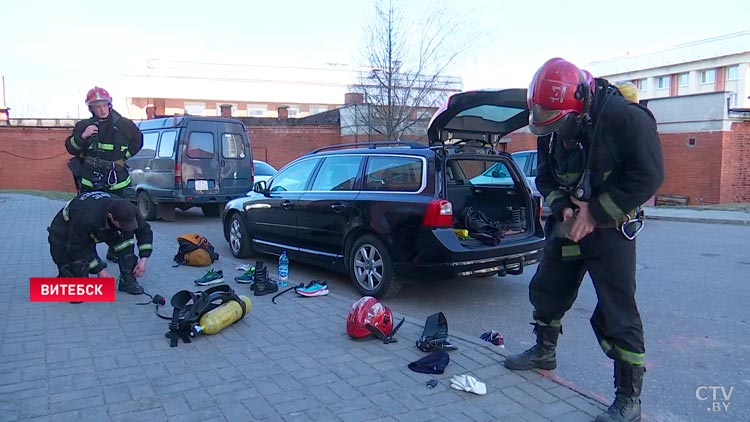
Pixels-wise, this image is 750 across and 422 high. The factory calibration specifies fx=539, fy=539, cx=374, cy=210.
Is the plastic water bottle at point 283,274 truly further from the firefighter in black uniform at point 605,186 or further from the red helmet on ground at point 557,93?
the red helmet on ground at point 557,93

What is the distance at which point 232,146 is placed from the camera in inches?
508

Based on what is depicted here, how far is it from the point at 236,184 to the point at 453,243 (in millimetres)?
8732

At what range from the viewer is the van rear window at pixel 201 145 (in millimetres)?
12226

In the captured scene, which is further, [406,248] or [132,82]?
[132,82]

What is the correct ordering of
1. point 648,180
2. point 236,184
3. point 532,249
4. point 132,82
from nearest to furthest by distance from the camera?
point 648,180
point 532,249
point 236,184
point 132,82

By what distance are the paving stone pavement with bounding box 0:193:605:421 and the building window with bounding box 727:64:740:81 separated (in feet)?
198

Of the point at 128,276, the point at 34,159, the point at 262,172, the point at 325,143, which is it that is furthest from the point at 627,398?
the point at 34,159

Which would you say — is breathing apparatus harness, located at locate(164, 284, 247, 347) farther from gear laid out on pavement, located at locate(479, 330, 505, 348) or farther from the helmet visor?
the helmet visor

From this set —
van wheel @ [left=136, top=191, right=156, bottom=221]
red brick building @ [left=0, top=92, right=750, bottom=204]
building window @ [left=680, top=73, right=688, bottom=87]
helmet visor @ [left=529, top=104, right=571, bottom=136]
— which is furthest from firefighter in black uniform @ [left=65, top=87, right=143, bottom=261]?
building window @ [left=680, top=73, right=688, bottom=87]

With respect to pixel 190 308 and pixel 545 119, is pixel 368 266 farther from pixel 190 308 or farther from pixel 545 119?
pixel 545 119

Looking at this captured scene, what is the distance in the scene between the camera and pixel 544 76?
3010mm

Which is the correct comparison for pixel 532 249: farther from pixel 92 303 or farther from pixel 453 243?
pixel 92 303

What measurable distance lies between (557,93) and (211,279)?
4.61 metres

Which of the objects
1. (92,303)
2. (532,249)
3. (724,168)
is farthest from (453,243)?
(724,168)
